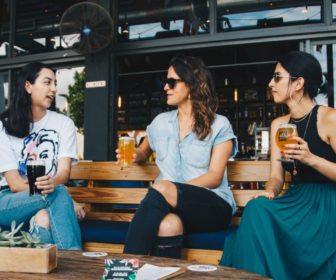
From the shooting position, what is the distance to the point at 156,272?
1.43 m

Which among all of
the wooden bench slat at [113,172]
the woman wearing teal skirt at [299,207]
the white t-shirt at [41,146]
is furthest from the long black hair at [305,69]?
the white t-shirt at [41,146]

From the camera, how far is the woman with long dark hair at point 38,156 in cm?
239

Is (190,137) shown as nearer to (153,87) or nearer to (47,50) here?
(47,50)

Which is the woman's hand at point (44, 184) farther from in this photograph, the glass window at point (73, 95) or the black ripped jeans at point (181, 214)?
the glass window at point (73, 95)

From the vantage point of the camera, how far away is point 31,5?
6.43 meters

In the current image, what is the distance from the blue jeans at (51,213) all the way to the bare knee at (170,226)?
0.48 metres

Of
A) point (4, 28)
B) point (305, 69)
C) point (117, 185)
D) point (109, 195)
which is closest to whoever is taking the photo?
point (305, 69)

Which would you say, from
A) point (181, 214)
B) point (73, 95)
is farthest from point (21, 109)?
point (73, 95)

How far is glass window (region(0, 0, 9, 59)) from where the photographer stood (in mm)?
6331

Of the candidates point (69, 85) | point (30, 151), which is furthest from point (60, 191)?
point (69, 85)

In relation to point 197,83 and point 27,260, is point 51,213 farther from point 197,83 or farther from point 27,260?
point 197,83

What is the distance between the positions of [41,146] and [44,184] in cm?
61

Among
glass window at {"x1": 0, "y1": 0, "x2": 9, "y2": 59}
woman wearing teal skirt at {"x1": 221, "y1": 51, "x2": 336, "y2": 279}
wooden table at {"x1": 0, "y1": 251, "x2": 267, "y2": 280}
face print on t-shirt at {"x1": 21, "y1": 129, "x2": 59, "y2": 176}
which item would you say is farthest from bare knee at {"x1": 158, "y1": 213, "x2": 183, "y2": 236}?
glass window at {"x1": 0, "y1": 0, "x2": 9, "y2": 59}

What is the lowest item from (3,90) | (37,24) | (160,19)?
(3,90)
